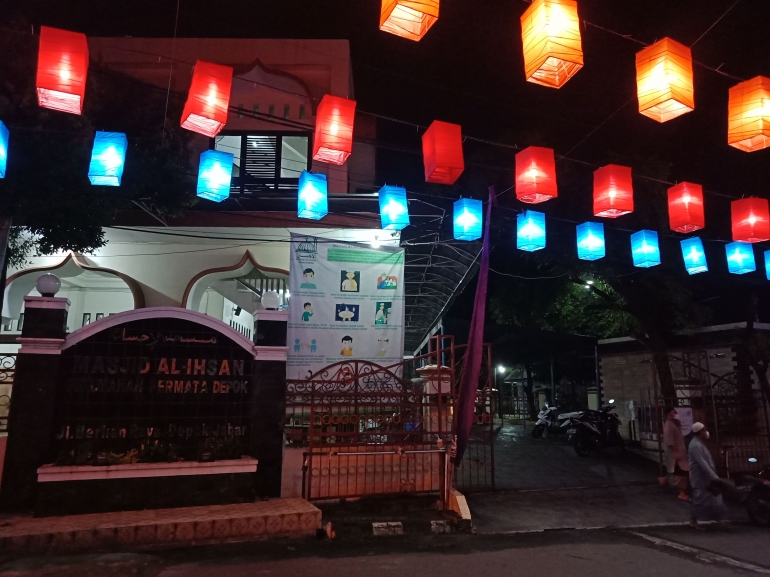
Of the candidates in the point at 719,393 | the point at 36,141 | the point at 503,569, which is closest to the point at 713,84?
the point at 719,393

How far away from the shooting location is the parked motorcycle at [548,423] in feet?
54.2

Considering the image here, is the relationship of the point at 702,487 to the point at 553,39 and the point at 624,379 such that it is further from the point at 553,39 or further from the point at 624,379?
the point at 624,379

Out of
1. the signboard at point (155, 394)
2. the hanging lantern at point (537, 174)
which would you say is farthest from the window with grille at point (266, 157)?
the hanging lantern at point (537, 174)

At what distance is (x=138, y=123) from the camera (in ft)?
31.5

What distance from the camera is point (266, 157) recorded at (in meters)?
12.6

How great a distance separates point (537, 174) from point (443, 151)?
1.75 meters

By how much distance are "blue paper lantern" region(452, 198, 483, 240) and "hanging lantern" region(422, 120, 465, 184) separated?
1.70 metres

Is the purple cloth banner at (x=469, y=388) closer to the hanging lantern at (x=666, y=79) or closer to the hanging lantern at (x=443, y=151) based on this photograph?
the hanging lantern at (x=443, y=151)

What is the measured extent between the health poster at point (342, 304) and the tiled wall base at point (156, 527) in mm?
2911

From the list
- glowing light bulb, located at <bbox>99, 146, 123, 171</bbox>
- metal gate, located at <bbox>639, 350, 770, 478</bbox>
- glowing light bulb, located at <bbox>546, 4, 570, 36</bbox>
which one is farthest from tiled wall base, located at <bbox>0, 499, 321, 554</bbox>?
metal gate, located at <bbox>639, 350, 770, 478</bbox>

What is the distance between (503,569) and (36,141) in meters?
8.89

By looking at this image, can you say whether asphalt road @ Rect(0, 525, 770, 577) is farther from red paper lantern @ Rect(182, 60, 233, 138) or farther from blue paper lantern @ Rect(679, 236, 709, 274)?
blue paper lantern @ Rect(679, 236, 709, 274)

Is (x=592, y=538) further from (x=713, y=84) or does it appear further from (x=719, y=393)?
(x=713, y=84)

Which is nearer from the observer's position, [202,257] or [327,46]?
[202,257]
